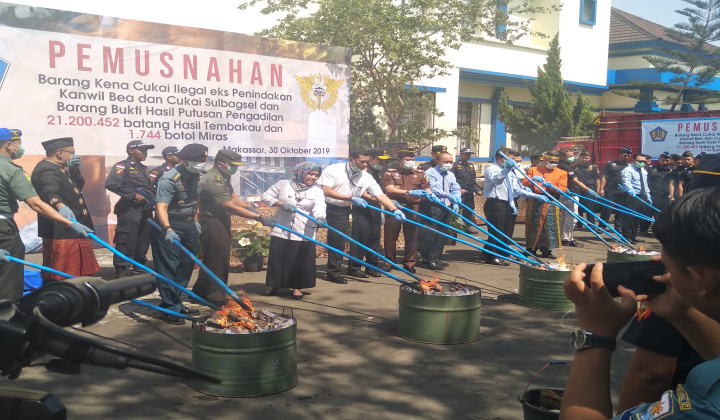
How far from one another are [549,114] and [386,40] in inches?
398

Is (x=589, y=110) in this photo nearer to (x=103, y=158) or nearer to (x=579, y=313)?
(x=103, y=158)

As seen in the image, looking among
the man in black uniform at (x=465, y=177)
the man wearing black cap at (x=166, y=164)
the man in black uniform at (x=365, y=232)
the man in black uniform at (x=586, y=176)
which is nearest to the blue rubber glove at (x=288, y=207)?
the man in black uniform at (x=365, y=232)

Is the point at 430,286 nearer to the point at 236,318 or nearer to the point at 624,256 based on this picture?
the point at 236,318

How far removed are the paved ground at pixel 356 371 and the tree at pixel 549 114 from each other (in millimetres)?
15824

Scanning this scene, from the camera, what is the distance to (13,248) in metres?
5.99

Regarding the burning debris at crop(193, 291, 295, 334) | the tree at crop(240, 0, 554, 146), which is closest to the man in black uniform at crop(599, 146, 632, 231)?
the tree at crop(240, 0, 554, 146)

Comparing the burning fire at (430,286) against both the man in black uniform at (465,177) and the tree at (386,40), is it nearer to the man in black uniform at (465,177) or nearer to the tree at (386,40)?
the man in black uniform at (465,177)

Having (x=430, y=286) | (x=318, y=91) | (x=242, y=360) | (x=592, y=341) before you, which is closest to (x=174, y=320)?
(x=242, y=360)

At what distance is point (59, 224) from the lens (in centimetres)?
677

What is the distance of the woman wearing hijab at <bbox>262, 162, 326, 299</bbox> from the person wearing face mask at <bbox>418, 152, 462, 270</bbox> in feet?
9.03

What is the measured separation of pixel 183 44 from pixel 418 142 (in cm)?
875

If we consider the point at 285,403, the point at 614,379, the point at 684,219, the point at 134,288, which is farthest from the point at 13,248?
the point at 684,219

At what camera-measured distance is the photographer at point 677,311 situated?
1.39 m

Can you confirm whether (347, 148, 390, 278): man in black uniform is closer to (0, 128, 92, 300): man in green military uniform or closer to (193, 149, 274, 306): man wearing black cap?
(193, 149, 274, 306): man wearing black cap
